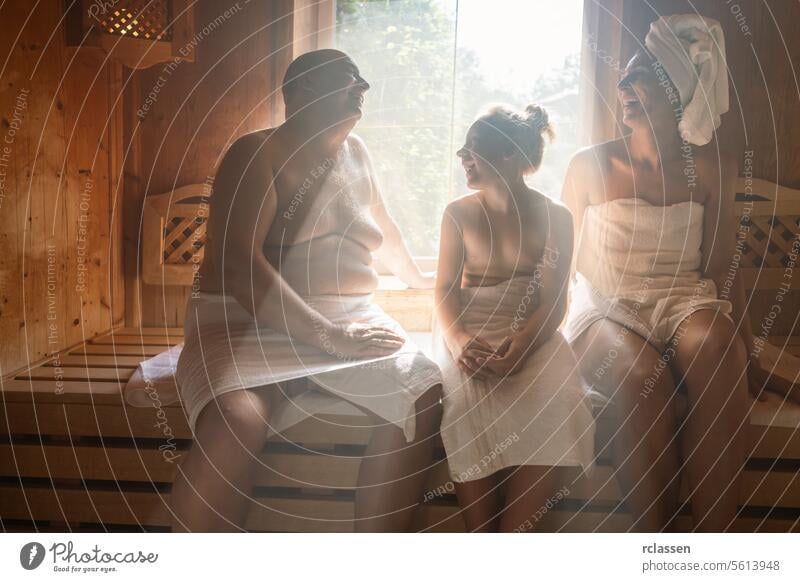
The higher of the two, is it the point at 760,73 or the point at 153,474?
the point at 760,73

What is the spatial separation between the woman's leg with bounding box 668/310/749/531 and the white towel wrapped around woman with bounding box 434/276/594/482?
0.12 m


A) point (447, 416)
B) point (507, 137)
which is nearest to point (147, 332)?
point (447, 416)

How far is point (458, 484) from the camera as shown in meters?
0.85

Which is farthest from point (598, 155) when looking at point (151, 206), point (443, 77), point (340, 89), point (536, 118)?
point (151, 206)

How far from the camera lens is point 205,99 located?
2.86 feet

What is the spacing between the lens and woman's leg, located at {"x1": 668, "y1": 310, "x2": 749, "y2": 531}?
857 millimetres

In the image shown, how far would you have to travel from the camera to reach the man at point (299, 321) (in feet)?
2.73

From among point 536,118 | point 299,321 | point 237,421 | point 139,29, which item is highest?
point 139,29

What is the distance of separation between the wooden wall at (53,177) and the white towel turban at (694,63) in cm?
63

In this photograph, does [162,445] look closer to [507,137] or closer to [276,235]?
[276,235]

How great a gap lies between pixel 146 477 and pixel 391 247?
1.29 feet

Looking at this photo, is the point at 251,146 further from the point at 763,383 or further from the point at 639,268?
the point at 763,383

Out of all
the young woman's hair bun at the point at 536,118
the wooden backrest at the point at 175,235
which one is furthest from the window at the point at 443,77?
the wooden backrest at the point at 175,235

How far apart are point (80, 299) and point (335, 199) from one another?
317 mm
